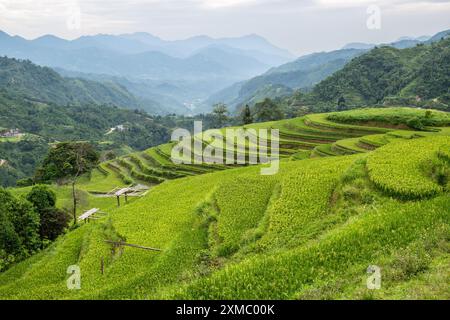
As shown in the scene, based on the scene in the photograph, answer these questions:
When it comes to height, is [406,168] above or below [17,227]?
above

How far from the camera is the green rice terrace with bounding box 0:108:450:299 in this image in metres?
8.98

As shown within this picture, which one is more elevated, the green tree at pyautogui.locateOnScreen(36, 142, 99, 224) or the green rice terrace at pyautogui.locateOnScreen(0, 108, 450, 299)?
the green rice terrace at pyautogui.locateOnScreen(0, 108, 450, 299)

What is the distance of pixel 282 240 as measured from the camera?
11867mm

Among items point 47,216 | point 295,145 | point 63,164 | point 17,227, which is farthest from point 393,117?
point 63,164

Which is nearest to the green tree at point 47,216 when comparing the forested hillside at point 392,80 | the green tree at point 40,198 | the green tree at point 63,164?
the green tree at point 40,198

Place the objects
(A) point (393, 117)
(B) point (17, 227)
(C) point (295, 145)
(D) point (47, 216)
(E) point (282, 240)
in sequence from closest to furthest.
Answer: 1. (E) point (282, 240)
2. (B) point (17, 227)
3. (D) point (47, 216)
4. (A) point (393, 117)
5. (C) point (295, 145)

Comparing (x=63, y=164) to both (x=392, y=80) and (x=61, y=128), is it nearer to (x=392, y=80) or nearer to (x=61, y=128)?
(x=61, y=128)

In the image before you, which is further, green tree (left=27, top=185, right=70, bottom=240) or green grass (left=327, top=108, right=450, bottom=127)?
green grass (left=327, top=108, right=450, bottom=127)

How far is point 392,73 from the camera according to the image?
110625mm

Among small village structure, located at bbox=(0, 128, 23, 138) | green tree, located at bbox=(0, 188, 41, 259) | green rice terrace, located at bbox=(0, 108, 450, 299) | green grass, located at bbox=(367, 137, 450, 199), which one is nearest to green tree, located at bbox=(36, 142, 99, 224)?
green tree, located at bbox=(0, 188, 41, 259)

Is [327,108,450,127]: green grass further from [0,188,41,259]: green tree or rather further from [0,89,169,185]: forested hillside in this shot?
[0,89,169,185]: forested hillside
